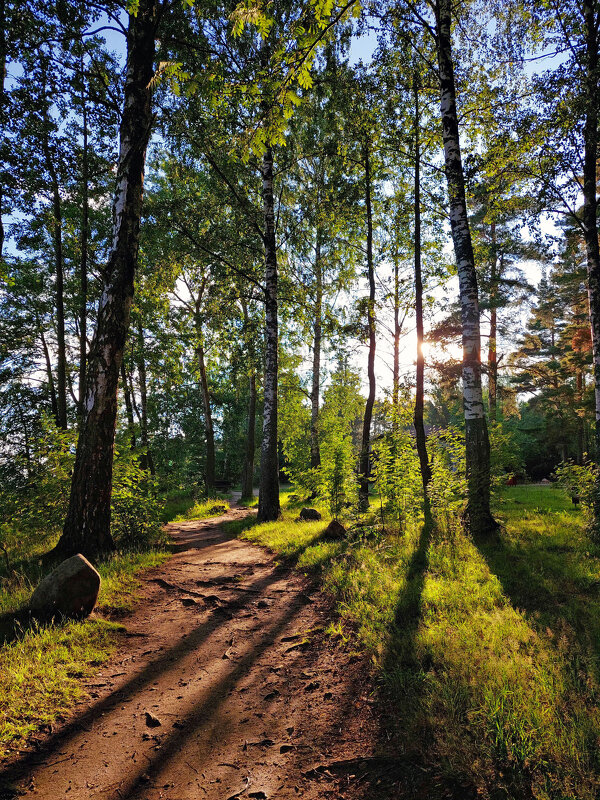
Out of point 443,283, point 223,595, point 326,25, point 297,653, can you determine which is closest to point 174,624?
point 223,595

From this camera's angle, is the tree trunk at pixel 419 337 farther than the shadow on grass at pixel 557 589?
Yes

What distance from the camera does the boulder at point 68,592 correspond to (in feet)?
13.5

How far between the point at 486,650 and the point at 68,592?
14.8 feet

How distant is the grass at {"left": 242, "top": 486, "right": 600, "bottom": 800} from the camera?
2.08 meters

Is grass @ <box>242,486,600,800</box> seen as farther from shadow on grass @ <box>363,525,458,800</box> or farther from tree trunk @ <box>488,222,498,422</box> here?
tree trunk @ <box>488,222,498,422</box>

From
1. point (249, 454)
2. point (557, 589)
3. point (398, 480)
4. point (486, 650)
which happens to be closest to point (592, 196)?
point (398, 480)

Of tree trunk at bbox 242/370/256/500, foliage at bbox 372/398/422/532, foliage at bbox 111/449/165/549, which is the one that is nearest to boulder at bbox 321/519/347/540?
foliage at bbox 372/398/422/532

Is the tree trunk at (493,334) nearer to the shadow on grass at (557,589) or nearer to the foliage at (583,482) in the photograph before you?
the foliage at (583,482)

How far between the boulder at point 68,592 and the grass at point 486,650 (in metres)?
3.04

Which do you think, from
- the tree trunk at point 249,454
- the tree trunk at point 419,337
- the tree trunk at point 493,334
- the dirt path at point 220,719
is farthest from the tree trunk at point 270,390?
the tree trunk at point 493,334

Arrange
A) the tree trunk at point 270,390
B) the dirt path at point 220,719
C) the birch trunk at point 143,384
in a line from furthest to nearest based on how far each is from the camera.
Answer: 1. the birch trunk at point 143,384
2. the tree trunk at point 270,390
3. the dirt path at point 220,719

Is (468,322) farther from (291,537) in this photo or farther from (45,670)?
(45,670)

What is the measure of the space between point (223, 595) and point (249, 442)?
14.9 meters

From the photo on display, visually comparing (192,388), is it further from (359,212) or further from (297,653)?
(297,653)
